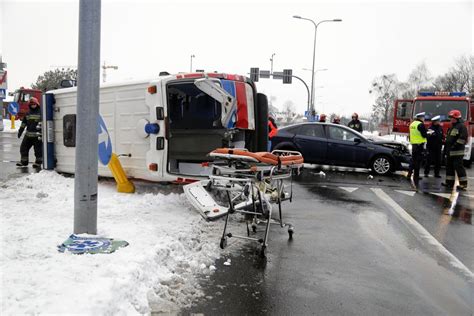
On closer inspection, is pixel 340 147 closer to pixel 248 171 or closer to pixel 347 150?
pixel 347 150

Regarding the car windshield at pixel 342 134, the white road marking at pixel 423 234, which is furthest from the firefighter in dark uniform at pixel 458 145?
the white road marking at pixel 423 234

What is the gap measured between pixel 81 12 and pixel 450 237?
5.54 metres

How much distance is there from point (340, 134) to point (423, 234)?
6875mm

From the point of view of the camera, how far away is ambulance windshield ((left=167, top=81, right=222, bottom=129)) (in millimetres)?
8078

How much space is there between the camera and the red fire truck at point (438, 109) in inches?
628

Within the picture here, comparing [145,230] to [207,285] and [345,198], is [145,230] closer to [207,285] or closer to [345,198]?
[207,285]

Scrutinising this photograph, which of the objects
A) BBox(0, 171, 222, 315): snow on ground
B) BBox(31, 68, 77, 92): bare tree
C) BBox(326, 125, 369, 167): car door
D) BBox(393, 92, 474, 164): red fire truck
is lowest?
BBox(0, 171, 222, 315): snow on ground

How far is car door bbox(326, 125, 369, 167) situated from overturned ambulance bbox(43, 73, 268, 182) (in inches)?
204

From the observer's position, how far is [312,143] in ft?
41.8

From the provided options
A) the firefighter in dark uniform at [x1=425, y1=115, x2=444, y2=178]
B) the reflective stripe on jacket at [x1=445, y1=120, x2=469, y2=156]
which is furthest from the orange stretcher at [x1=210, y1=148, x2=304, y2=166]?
the firefighter in dark uniform at [x1=425, y1=115, x2=444, y2=178]

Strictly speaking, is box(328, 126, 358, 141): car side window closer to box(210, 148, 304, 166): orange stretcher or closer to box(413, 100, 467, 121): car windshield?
box(413, 100, 467, 121): car windshield

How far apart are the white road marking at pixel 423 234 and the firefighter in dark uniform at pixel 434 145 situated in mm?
5077

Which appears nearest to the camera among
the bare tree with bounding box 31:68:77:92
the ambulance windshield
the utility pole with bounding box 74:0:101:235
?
the utility pole with bounding box 74:0:101:235

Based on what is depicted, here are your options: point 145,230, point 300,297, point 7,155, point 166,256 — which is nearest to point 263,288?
point 300,297
